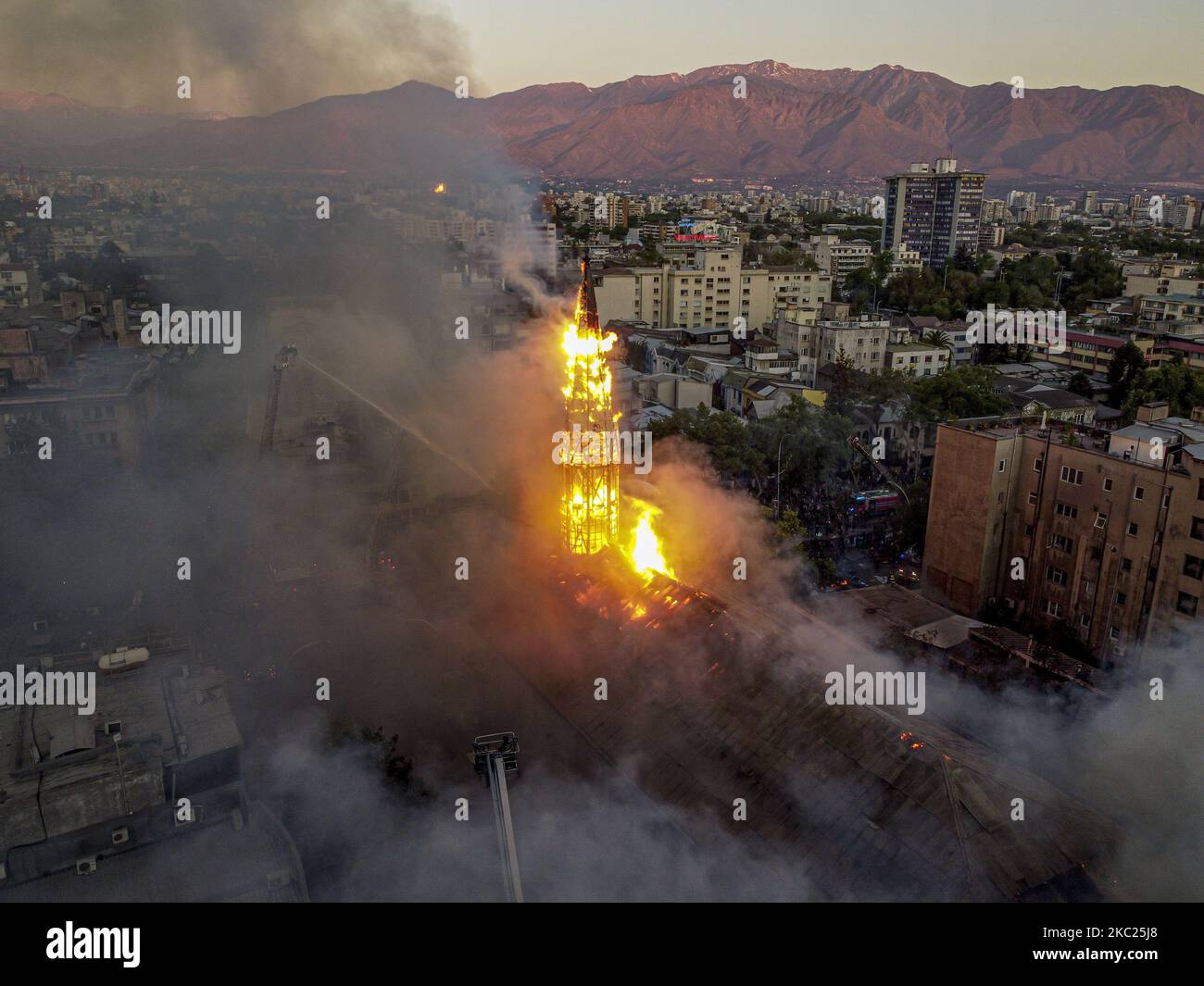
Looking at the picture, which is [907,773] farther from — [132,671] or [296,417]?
[296,417]

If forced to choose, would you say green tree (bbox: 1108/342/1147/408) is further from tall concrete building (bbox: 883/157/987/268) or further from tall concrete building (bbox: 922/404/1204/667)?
tall concrete building (bbox: 883/157/987/268)

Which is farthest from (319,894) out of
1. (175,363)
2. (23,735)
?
(175,363)

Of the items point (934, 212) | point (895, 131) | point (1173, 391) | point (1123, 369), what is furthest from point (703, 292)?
point (895, 131)

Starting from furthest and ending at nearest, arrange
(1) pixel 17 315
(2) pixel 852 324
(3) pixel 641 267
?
(3) pixel 641 267
(2) pixel 852 324
(1) pixel 17 315

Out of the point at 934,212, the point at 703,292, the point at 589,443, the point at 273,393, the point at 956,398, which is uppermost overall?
the point at 934,212

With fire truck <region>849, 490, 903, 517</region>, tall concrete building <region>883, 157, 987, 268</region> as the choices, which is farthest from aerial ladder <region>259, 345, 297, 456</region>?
tall concrete building <region>883, 157, 987, 268</region>

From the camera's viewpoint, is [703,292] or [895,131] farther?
[895,131]

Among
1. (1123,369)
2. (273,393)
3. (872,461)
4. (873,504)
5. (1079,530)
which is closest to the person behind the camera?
(1079,530)

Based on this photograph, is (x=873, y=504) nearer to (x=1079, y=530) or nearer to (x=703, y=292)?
(x=1079, y=530)
